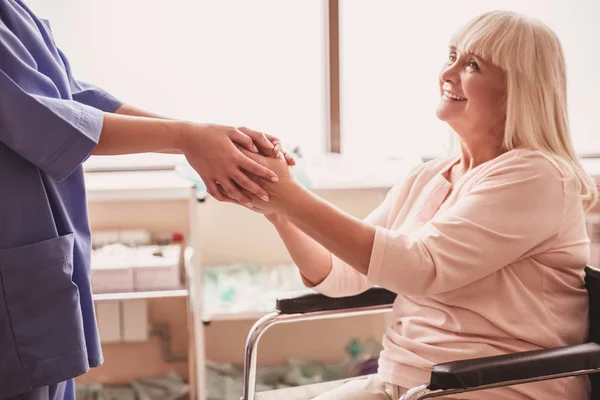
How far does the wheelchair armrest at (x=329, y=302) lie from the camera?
1623mm

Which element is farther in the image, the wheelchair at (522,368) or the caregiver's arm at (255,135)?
the caregiver's arm at (255,135)

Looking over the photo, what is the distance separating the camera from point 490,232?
1370mm

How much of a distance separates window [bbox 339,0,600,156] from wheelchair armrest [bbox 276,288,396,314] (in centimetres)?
154

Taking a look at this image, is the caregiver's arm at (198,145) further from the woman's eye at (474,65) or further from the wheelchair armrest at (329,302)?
the woman's eye at (474,65)

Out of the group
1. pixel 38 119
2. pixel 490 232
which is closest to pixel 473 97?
pixel 490 232

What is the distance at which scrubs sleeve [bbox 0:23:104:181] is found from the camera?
102 centimetres

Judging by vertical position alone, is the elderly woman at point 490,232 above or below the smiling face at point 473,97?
below

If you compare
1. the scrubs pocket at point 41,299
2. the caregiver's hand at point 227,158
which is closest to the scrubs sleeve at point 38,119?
the scrubs pocket at point 41,299

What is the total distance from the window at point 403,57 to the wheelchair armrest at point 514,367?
6.30 ft

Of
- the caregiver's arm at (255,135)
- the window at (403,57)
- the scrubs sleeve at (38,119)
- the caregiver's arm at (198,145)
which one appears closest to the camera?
the scrubs sleeve at (38,119)

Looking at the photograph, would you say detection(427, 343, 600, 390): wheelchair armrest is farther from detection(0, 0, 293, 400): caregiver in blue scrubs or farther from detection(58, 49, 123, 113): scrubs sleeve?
detection(58, 49, 123, 113): scrubs sleeve

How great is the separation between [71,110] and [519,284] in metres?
0.92

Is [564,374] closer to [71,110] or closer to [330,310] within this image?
[330,310]

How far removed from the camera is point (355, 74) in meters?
3.15
